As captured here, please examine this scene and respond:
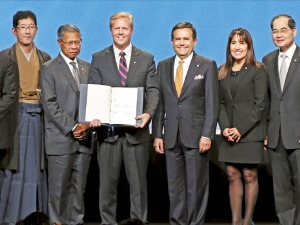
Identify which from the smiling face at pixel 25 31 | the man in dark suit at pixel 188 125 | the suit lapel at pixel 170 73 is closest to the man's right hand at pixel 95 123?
the man in dark suit at pixel 188 125

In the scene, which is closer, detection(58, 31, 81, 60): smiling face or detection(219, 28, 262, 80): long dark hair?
detection(219, 28, 262, 80): long dark hair

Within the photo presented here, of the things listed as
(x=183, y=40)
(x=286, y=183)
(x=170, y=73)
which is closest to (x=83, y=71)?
(x=170, y=73)

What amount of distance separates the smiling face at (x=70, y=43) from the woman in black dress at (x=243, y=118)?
1.12 m

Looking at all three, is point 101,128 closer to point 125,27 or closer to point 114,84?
point 114,84

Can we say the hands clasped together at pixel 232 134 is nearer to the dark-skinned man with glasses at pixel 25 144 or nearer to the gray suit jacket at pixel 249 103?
the gray suit jacket at pixel 249 103

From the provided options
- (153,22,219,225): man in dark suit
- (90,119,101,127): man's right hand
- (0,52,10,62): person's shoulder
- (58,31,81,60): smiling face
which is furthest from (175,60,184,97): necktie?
(0,52,10,62): person's shoulder

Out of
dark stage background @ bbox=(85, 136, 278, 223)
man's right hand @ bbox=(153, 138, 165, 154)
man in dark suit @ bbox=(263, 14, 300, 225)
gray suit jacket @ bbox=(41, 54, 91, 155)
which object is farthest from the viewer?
dark stage background @ bbox=(85, 136, 278, 223)

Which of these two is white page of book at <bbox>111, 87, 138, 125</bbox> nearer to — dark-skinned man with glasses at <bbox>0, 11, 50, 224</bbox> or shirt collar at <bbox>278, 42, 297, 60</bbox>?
dark-skinned man with glasses at <bbox>0, 11, 50, 224</bbox>

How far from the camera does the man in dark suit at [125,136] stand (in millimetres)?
5637

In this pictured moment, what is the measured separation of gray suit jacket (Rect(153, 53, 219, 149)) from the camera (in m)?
5.68

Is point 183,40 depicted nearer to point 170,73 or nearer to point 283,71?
point 170,73

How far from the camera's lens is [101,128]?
568cm

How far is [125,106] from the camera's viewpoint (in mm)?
5559

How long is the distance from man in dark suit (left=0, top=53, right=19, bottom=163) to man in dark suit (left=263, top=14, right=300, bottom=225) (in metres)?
1.88
